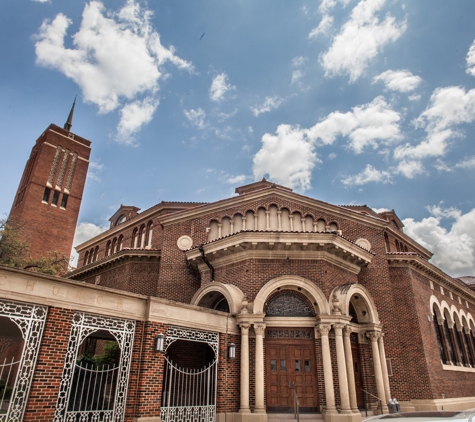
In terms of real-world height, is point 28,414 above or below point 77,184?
below

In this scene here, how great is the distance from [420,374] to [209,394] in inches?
409

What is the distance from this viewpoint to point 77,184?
1564 inches

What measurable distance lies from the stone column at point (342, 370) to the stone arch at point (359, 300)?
3.69ft

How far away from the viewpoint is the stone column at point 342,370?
13.5 m

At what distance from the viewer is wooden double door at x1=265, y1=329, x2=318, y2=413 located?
13953 mm

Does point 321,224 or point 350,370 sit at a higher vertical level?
point 321,224

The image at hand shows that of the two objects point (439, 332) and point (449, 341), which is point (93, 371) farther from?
point (449, 341)

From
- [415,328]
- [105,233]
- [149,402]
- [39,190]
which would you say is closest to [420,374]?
[415,328]

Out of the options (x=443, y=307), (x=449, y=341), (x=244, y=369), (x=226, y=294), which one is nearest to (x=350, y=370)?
(x=244, y=369)

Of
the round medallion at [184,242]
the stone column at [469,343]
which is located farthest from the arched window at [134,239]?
the stone column at [469,343]

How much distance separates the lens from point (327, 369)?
13906 mm

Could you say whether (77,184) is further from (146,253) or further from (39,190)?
(146,253)

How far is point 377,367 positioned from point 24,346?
13.7 meters

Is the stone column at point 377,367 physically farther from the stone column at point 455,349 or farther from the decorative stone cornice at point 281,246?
the stone column at point 455,349
